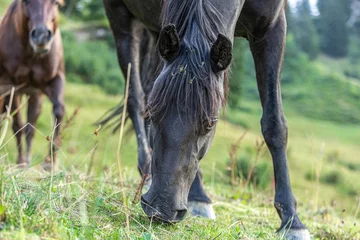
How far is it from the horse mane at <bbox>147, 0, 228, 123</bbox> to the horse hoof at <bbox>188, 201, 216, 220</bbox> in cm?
131

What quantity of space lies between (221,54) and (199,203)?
167cm

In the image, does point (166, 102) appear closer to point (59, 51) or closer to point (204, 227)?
point (204, 227)

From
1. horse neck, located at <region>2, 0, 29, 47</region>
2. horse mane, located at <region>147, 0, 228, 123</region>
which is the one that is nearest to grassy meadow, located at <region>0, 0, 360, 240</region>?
horse mane, located at <region>147, 0, 228, 123</region>

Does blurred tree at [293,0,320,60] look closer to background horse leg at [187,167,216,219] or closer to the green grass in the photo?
the green grass

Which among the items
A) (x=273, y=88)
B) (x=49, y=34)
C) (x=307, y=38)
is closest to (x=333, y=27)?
(x=307, y=38)

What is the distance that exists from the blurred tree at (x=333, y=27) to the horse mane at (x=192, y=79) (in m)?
71.1

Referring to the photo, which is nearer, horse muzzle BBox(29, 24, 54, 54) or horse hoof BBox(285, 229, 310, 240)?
horse hoof BBox(285, 229, 310, 240)

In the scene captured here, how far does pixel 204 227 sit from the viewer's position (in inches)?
116

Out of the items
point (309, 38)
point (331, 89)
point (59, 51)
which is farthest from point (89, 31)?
point (309, 38)

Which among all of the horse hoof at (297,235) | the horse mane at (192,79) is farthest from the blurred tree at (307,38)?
the horse mane at (192,79)

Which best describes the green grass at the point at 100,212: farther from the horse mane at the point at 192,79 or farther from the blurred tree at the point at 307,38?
the blurred tree at the point at 307,38

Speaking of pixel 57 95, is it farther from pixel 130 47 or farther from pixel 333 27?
pixel 333 27

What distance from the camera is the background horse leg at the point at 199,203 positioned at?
13.0ft

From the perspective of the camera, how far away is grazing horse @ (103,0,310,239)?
257 cm
